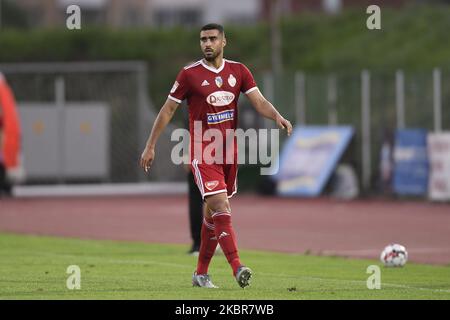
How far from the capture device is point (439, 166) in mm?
31609

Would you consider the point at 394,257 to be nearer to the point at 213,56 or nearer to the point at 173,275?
the point at 173,275

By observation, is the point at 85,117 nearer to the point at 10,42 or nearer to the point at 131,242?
the point at 10,42

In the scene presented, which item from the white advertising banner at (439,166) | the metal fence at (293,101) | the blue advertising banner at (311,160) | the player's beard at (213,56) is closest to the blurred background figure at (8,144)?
the metal fence at (293,101)

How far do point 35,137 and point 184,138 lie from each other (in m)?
22.6

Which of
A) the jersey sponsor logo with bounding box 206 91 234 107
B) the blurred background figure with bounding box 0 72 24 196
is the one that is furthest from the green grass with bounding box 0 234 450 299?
the blurred background figure with bounding box 0 72 24 196

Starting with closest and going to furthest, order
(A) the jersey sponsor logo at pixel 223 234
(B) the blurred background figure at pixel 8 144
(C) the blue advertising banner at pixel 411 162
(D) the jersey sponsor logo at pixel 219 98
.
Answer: (A) the jersey sponsor logo at pixel 223 234 < (D) the jersey sponsor logo at pixel 219 98 < (C) the blue advertising banner at pixel 411 162 < (B) the blurred background figure at pixel 8 144

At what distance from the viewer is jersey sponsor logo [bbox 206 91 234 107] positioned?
43.3ft

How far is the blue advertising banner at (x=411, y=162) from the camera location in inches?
Answer: 1280

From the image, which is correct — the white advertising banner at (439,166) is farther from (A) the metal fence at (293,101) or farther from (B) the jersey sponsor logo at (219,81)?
(B) the jersey sponsor logo at (219,81)

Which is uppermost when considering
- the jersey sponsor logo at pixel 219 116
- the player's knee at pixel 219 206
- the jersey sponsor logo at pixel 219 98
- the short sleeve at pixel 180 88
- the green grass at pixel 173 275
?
the short sleeve at pixel 180 88

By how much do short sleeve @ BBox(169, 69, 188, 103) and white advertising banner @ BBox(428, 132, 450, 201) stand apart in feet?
61.7

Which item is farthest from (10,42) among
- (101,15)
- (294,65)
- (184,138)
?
(184,138)

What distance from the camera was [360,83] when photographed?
3612 cm

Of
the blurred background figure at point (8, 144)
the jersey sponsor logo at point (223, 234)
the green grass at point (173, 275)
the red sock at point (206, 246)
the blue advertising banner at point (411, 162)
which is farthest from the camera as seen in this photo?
the blurred background figure at point (8, 144)
